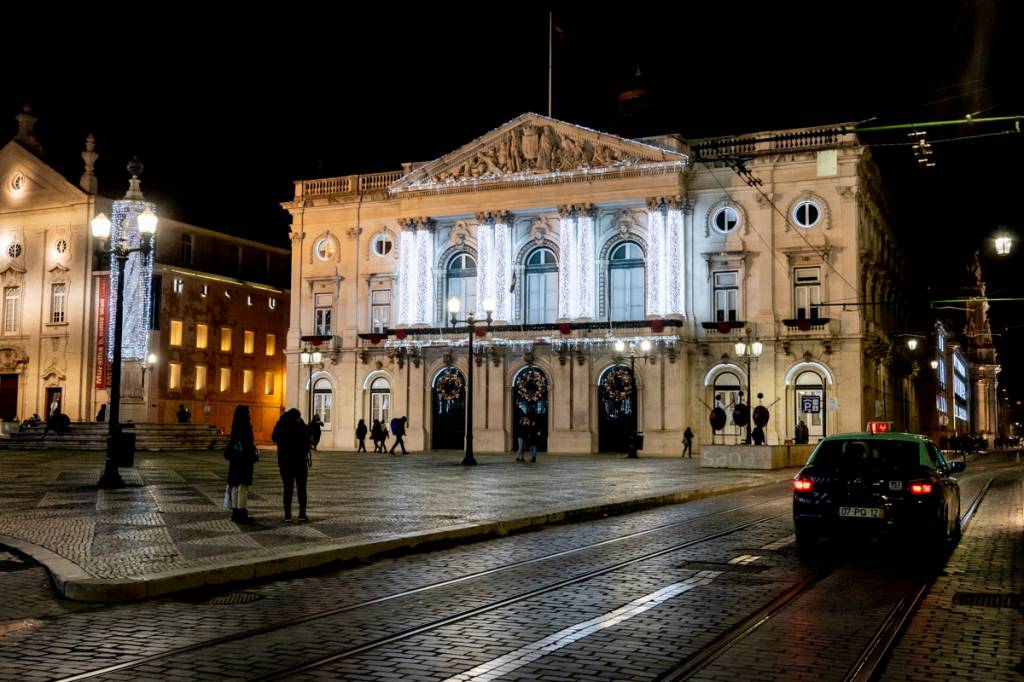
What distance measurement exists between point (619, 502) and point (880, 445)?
674 cm

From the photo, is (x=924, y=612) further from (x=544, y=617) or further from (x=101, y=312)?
(x=101, y=312)

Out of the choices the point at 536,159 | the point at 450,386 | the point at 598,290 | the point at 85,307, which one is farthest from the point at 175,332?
the point at 598,290

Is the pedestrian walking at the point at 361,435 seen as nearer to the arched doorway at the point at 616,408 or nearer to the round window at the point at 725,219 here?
the arched doorway at the point at 616,408

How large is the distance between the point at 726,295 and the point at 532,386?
10.7 m

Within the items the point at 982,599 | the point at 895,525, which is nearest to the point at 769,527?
the point at 895,525

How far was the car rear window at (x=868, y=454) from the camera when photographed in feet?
43.5

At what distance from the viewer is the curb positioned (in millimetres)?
9695

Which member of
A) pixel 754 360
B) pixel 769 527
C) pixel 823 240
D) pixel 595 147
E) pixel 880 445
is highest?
pixel 595 147

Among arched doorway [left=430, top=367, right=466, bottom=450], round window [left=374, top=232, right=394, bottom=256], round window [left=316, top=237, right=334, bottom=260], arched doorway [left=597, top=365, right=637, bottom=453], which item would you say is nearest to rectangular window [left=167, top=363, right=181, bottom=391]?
round window [left=316, top=237, right=334, bottom=260]

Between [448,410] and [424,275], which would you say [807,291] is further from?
[424,275]

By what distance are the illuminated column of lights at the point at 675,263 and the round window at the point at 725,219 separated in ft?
6.84

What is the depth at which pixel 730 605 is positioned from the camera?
9523 millimetres

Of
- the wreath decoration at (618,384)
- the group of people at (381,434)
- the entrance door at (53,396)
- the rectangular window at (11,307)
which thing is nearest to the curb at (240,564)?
the group of people at (381,434)

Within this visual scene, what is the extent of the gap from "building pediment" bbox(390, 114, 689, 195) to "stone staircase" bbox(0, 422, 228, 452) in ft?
59.3
